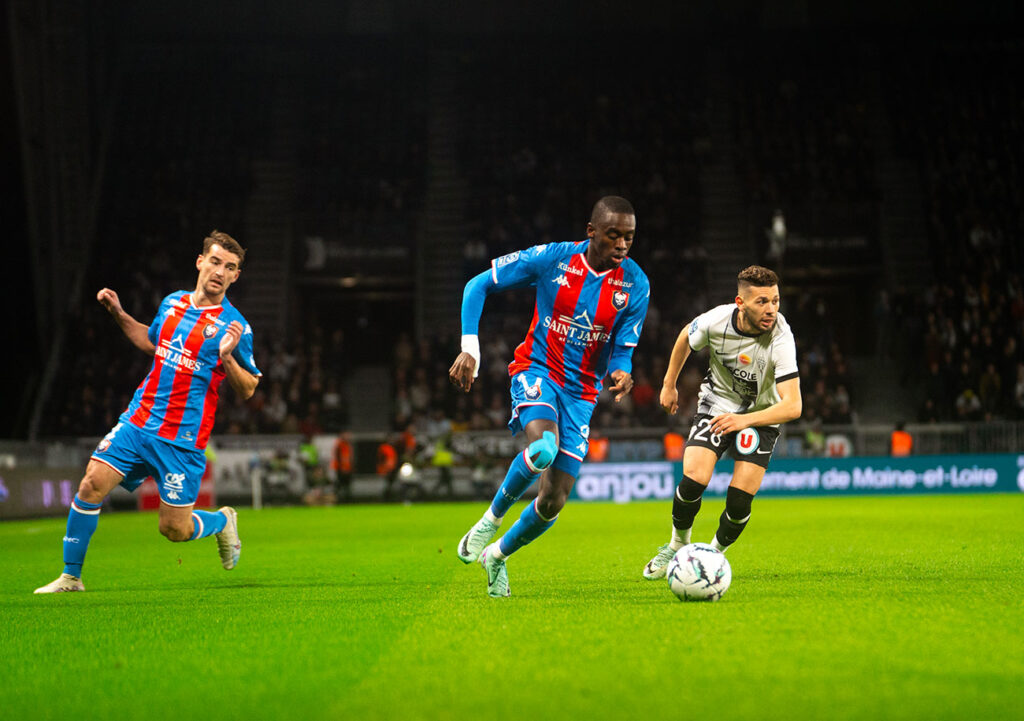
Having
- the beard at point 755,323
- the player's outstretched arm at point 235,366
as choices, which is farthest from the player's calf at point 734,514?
the player's outstretched arm at point 235,366

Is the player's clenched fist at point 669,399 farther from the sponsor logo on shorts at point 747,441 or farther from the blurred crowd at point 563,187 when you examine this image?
the blurred crowd at point 563,187

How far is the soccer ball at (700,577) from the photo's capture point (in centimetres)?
628

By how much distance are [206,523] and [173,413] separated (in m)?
0.82

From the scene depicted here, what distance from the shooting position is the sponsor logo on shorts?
7.70m

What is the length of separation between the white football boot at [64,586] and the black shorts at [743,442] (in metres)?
4.14

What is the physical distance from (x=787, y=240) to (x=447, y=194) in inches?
348

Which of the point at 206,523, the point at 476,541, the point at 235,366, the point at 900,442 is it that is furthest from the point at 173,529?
the point at 900,442

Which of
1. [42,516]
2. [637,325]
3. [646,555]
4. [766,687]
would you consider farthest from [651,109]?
[766,687]

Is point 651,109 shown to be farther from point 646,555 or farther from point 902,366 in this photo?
point 646,555

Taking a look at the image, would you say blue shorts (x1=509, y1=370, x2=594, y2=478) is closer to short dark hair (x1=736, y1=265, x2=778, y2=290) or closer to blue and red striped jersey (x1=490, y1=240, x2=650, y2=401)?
blue and red striped jersey (x1=490, y1=240, x2=650, y2=401)

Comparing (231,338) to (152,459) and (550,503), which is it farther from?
(550,503)

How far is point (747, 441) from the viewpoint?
7.70 metres

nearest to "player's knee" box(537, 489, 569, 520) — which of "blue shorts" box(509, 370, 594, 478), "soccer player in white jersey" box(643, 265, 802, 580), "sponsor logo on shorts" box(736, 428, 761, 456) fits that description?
"blue shorts" box(509, 370, 594, 478)

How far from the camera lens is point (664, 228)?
29.2 meters
